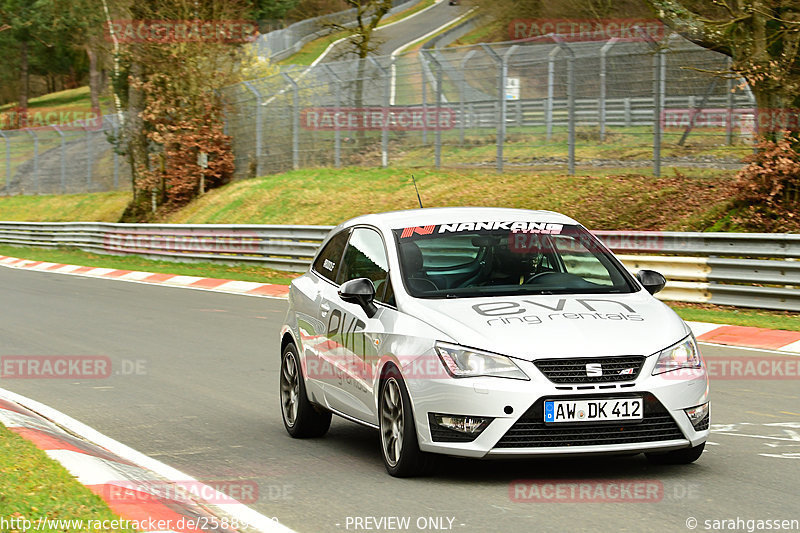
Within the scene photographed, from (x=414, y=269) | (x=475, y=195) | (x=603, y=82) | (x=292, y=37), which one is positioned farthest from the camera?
(x=292, y=37)

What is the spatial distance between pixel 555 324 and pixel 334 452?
7.08ft

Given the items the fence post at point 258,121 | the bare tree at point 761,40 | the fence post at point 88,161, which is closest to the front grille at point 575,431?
the bare tree at point 761,40

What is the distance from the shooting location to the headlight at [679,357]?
6504mm

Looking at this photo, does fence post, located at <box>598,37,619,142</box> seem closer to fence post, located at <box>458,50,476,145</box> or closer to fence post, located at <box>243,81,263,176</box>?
fence post, located at <box>458,50,476,145</box>

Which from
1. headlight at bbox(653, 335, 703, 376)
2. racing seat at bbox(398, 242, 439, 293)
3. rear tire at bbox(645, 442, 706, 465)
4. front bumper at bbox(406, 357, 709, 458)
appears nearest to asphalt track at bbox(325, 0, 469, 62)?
racing seat at bbox(398, 242, 439, 293)

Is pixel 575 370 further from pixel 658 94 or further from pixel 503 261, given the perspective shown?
pixel 658 94

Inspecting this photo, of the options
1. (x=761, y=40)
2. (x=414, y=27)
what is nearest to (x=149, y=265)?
(x=761, y=40)

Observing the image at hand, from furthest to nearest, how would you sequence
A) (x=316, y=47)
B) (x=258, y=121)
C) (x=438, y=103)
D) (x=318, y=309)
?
(x=316, y=47) → (x=258, y=121) → (x=438, y=103) → (x=318, y=309)

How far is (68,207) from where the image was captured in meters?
50.9

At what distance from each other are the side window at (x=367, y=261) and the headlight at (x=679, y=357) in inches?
72.2

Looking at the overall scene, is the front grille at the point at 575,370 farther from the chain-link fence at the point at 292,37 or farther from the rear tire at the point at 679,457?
the chain-link fence at the point at 292,37

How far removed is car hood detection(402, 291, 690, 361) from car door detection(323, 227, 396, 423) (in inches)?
14.6

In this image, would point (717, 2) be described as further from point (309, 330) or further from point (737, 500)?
point (737, 500)

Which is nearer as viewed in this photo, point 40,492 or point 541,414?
point 40,492
